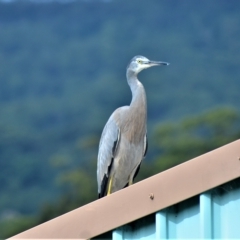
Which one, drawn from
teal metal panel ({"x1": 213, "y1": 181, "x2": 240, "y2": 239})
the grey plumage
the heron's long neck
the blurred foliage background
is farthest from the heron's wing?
the blurred foliage background

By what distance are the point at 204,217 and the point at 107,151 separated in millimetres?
2325

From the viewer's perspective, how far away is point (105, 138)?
15.0 ft

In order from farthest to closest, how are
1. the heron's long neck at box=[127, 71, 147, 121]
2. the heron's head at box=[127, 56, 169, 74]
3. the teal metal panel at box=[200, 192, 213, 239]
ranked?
the heron's head at box=[127, 56, 169, 74]
the heron's long neck at box=[127, 71, 147, 121]
the teal metal panel at box=[200, 192, 213, 239]

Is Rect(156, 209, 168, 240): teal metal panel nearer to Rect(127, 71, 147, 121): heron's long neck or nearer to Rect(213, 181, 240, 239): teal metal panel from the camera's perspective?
Rect(213, 181, 240, 239): teal metal panel

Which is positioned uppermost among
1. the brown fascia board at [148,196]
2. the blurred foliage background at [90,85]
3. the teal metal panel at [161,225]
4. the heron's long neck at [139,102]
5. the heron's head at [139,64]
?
the blurred foliage background at [90,85]

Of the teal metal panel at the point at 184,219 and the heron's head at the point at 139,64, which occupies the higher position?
the heron's head at the point at 139,64

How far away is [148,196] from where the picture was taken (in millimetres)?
2303

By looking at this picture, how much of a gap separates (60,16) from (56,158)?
820cm

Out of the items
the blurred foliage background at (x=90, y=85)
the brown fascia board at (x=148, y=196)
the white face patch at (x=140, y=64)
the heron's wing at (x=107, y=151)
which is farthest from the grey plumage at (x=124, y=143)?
the blurred foliage background at (x=90, y=85)

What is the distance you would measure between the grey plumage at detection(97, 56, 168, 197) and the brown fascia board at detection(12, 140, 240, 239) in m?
2.14

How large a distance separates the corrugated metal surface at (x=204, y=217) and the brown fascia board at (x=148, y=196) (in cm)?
4

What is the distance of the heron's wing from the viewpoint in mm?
4523

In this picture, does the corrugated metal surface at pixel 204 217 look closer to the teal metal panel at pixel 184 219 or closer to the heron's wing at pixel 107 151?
the teal metal panel at pixel 184 219

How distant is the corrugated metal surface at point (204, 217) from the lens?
2.26 metres
